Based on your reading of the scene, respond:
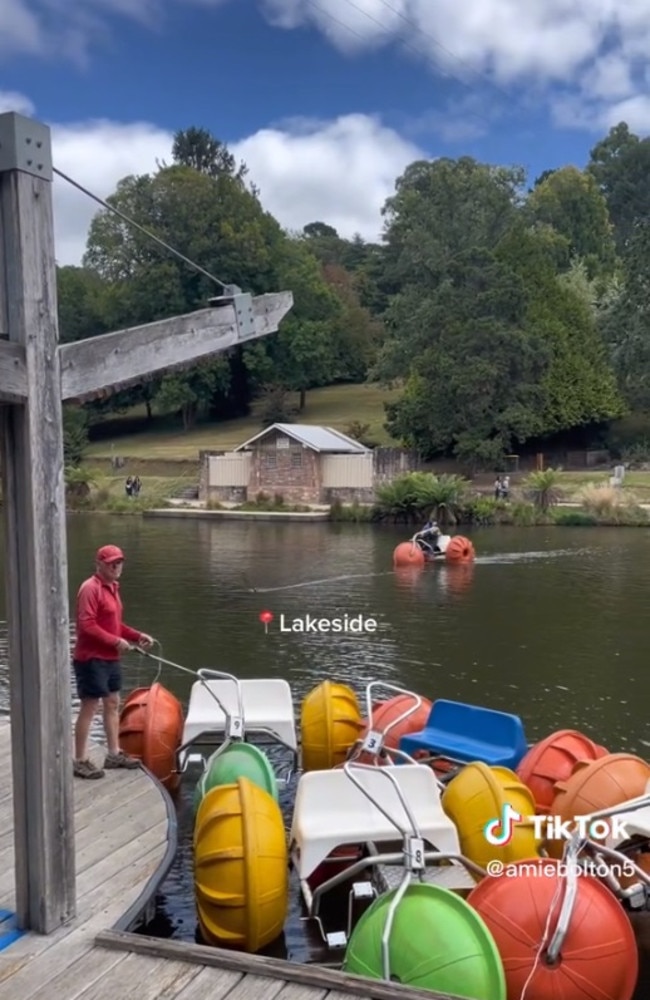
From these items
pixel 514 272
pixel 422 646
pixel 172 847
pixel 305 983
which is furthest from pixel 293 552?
pixel 514 272

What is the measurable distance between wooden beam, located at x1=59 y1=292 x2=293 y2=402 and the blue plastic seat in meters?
3.89

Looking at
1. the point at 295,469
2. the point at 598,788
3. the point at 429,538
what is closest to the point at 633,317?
the point at 295,469

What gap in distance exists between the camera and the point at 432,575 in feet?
75.2

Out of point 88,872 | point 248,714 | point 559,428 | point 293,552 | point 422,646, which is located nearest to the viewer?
point 88,872

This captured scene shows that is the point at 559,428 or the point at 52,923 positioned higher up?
the point at 559,428

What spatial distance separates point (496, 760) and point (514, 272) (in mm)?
46625

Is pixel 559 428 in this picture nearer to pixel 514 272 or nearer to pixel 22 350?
pixel 514 272

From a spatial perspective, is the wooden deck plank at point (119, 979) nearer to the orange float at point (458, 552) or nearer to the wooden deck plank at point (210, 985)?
the wooden deck plank at point (210, 985)

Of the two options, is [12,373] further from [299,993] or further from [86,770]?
[86,770]

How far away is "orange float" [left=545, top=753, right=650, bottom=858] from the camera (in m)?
6.50

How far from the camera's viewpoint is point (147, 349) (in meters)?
5.11

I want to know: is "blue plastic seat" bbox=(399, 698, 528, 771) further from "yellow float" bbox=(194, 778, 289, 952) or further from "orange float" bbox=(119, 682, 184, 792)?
"yellow float" bbox=(194, 778, 289, 952)

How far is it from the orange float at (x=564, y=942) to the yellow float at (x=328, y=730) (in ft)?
10.7

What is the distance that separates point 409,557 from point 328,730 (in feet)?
51.9
